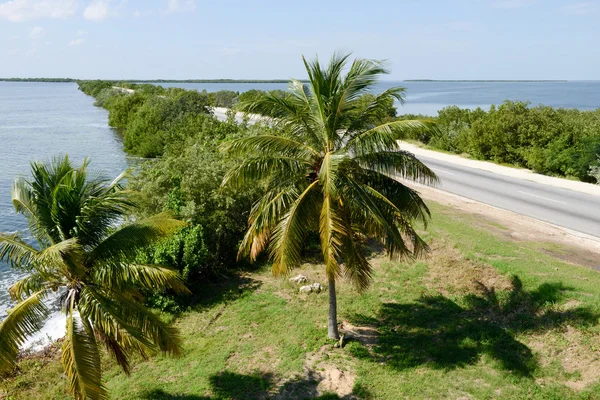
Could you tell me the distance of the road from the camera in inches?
791

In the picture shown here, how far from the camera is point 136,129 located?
169ft

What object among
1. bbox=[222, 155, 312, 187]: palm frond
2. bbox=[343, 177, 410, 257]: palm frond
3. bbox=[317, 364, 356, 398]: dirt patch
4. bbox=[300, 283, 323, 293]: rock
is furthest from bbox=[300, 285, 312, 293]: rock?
bbox=[222, 155, 312, 187]: palm frond

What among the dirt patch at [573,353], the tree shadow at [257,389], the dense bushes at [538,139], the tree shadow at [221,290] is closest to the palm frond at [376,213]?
the tree shadow at [257,389]

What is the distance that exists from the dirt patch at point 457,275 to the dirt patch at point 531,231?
3.09 meters

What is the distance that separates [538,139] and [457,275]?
67.4 feet

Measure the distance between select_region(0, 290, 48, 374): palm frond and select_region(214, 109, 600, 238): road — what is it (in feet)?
63.7

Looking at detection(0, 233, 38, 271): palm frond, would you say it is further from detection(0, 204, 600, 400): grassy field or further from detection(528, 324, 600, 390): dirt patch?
detection(528, 324, 600, 390): dirt patch

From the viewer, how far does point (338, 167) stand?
9.48 meters

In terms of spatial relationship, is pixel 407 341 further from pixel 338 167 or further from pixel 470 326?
pixel 338 167

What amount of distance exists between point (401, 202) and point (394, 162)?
1037mm

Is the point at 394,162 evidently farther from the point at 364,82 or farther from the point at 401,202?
the point at 364,82

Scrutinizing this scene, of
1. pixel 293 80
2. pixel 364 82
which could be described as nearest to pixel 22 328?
pixel 293 80

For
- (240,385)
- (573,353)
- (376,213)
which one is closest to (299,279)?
(240,385)

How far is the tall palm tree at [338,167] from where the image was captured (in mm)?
9695
